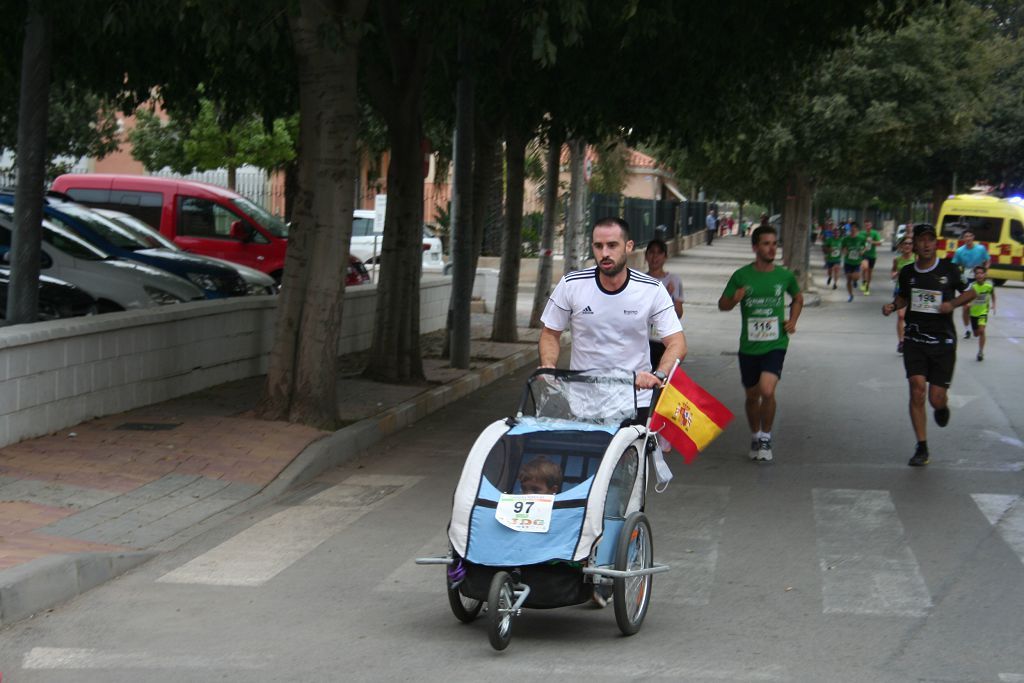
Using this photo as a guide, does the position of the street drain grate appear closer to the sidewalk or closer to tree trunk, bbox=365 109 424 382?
the sidewalk

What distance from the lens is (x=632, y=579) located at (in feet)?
20.5

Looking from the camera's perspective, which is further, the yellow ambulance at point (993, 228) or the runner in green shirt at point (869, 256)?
the yellow ambulance at point (993, 228)

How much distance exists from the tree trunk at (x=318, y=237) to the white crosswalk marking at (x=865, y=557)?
4.39 metres

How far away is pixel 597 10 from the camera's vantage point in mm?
13781

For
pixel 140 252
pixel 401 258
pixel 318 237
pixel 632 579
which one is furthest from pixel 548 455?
pixel 140 252

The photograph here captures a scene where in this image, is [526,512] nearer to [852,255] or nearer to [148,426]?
[148,426]

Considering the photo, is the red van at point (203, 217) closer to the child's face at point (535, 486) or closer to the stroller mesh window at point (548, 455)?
the stroller mesh window at point (548, 455)

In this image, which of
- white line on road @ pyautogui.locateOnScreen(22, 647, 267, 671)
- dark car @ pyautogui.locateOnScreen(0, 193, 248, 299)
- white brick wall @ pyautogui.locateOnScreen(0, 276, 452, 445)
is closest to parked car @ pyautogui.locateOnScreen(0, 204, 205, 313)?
dark car @ pyautogui.locateOnScreen(0, 193, 248, 299)

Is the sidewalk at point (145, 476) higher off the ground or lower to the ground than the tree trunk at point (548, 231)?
lower

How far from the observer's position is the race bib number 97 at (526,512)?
19.5 ft

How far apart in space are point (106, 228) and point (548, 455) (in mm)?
13792

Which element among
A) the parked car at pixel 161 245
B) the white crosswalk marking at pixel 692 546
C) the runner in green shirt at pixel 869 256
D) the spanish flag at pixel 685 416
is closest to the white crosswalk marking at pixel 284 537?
the white crosswalk marking at pixel 692 546

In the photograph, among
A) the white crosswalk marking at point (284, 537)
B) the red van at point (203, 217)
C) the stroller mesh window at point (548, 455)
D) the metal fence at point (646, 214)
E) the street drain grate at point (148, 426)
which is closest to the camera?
the stroller mesh window at point (548, 455)

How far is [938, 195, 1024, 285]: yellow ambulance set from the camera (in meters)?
43.3
